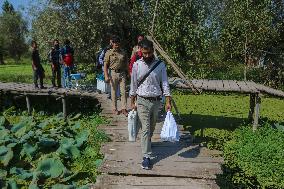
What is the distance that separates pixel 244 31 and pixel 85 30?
895cm

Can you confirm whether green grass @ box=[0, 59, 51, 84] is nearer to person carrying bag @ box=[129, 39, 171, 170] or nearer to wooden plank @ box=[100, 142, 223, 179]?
wooden plank @ box=[100, 142, 223, 179]

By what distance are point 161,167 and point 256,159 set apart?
379 cm

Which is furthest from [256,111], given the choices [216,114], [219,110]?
[219,110]

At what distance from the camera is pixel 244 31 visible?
2262cm

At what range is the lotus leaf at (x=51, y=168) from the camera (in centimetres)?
786

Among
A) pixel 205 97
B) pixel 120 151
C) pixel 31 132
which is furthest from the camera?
pixel 205 97

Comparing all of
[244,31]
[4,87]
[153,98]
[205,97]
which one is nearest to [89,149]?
[153,98]

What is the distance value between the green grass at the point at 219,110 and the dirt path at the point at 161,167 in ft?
18.2

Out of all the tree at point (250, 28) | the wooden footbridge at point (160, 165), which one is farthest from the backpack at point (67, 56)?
the tree at point (250, 28)

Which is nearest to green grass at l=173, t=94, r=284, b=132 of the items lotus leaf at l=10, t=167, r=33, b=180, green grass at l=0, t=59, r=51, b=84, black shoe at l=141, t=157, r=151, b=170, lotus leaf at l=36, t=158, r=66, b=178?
lotus leaf at l=36, t=158, r=66, b=178

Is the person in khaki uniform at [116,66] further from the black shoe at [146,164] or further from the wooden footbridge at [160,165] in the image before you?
the black shoe at [146,164]

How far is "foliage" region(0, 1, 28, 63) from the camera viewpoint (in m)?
58.8

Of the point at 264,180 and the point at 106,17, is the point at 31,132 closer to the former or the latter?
the point at 264,180

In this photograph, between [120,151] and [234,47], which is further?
[234,47]
